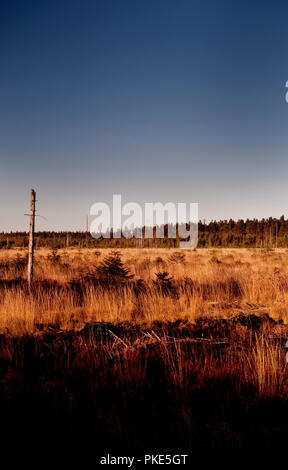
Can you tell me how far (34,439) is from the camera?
188 cm

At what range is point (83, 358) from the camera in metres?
2.95

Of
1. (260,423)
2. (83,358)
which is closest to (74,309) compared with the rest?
(83,358)

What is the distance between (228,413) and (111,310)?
3.56 m

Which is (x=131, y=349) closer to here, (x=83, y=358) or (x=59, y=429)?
(x=83, y=358)

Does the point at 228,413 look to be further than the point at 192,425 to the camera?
Yes

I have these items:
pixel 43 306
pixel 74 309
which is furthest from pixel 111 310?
pixel 43 306
